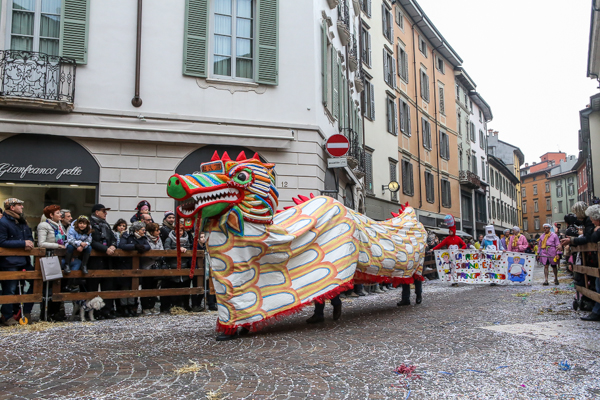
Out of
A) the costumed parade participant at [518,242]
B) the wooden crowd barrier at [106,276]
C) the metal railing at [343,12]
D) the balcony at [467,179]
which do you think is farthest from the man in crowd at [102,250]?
the balcony at [467,179]

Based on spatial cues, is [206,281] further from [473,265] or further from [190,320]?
[473,265]

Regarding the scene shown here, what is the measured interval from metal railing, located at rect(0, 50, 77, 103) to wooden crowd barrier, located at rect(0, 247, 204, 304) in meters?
5.13

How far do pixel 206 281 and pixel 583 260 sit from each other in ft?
19.8

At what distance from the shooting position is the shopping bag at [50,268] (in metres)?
7.71

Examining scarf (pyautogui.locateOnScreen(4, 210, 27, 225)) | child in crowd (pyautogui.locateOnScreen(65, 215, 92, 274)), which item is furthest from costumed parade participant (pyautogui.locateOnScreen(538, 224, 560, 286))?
scarf (pyautogui.locateOnScreen(4, 210, 27, 225))

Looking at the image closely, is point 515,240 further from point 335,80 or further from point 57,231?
point 57,231

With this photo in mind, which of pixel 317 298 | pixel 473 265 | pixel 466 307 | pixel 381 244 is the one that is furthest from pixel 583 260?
pixel 473 265

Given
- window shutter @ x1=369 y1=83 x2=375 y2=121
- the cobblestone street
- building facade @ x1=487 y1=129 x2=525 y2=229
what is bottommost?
the cobblestone street

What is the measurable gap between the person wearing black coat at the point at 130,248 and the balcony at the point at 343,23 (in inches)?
458

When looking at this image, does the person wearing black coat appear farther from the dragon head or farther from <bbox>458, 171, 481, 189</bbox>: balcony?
<bbox>458, 171, 481, 189</bbox>: balcony

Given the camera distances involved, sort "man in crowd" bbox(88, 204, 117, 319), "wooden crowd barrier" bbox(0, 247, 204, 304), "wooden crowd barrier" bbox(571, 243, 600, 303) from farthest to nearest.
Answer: "man in crowd" bbox(88, 204, 117, 319), "wooden crowd barrier" bbox(0, 247, 204, 304), "wooden crowd barrier" bbox(571, 243, 600, 303)

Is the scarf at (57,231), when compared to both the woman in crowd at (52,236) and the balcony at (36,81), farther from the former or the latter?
the balcony at (36,81)

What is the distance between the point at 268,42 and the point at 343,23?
5360 millimetres

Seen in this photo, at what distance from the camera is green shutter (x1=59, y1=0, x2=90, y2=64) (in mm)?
12406
